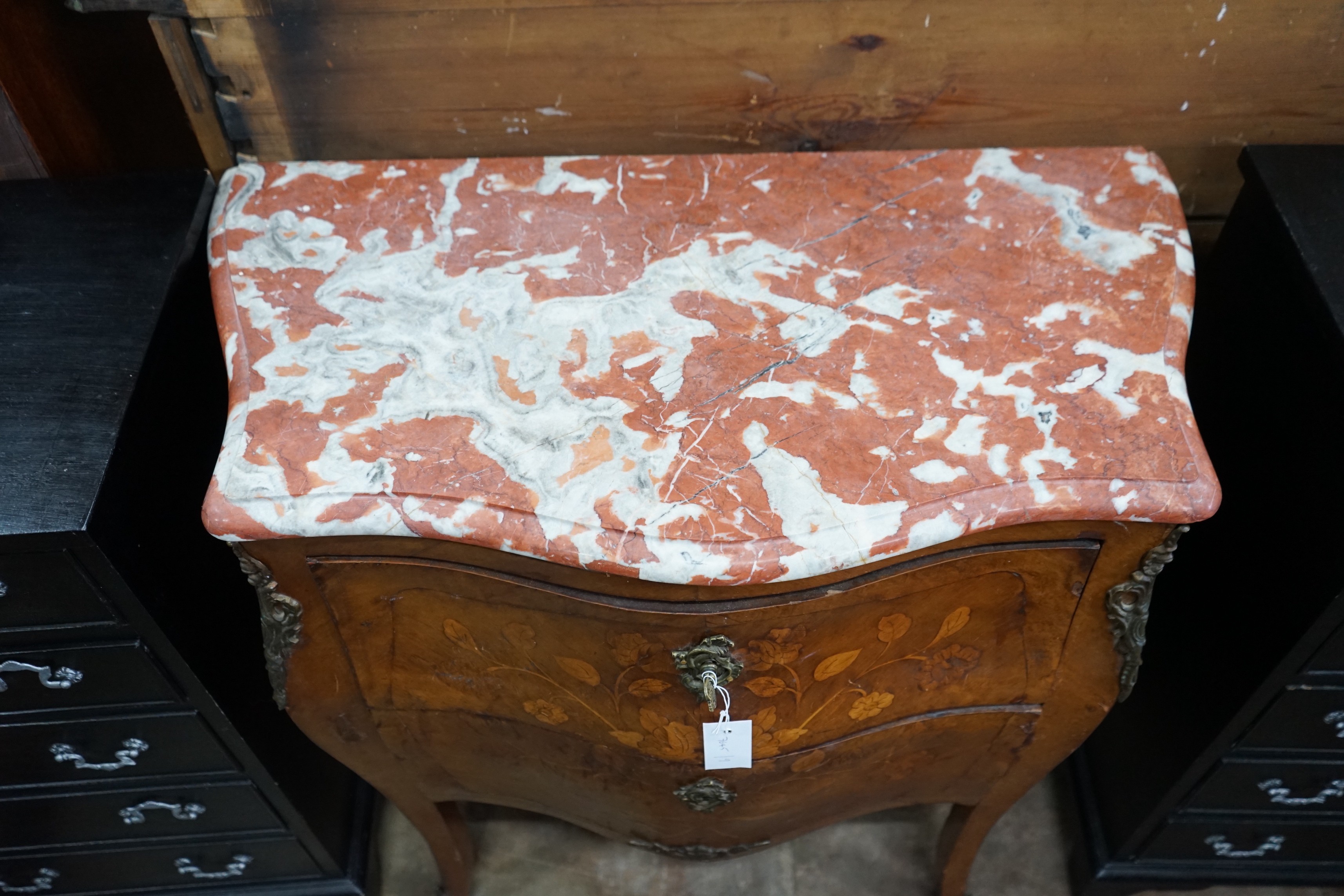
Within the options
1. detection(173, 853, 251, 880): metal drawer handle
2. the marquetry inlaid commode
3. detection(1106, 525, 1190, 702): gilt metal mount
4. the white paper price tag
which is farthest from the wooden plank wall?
detection(173, 853, 251, 880): metal drawer handle

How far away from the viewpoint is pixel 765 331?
824mm

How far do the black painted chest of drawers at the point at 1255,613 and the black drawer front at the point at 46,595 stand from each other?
1058mm

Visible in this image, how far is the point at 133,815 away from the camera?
1.09 m

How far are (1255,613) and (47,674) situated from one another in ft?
3.75

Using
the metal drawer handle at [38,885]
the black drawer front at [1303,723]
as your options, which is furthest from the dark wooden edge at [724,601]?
the metal drawer handle at [38,885]

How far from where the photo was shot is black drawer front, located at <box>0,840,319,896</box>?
1163 millimetres

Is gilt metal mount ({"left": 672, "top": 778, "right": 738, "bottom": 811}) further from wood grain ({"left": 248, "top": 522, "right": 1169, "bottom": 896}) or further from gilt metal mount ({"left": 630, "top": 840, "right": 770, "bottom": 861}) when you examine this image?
gilt metal mount ({"left": 630, "top": 840, "right": 770, "bottom": 861})

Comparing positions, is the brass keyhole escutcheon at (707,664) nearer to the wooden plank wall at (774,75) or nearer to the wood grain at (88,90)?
the wooden plank wall at (774,75)

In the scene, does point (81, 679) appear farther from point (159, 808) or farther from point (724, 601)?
point (724, 601)

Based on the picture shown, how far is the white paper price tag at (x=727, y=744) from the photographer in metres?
0.85

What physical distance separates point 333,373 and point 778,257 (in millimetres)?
386

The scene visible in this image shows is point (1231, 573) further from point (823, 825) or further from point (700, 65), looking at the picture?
point (700, 65)

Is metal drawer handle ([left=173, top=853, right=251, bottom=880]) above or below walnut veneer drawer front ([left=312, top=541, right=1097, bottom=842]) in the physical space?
below

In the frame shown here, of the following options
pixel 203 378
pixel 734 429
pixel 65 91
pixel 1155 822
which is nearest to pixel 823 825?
pixel 1155 822
